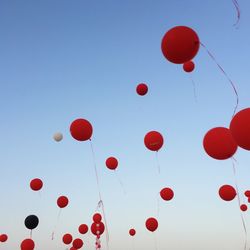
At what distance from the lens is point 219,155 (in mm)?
4750

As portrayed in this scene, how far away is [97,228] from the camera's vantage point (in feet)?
28.3

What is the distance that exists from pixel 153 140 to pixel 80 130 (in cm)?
155

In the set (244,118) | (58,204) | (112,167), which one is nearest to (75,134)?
(112,167)

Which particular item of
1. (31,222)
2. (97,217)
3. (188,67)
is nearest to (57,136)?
(31,222)

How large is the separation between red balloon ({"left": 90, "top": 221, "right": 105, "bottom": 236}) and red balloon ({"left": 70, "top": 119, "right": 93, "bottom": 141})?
2877 mm

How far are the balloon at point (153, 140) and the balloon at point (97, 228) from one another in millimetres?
2849

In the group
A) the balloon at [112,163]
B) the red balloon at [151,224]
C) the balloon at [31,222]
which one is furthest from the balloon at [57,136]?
the red balloon at [151,224]

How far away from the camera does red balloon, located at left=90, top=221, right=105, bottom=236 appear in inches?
337

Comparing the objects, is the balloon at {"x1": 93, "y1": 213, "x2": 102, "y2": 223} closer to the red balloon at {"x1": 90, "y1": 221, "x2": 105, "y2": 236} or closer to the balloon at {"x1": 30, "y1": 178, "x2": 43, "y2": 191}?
the red balloon at {"x1": 90, "y1": 221, "x2": 105, "y2": 236}

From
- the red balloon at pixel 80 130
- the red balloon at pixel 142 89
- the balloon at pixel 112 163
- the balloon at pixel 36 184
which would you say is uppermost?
the red balloon at pixel 142 89

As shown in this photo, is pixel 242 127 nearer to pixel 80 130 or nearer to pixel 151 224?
pixel 80 130

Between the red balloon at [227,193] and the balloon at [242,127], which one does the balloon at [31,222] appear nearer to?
the red balloon at [227,193]

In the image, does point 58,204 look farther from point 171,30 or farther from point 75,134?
point 171,30

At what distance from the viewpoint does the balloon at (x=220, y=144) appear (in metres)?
4.68
